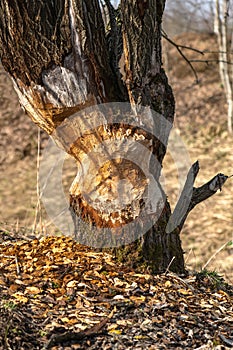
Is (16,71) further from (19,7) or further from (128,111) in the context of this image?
(128,111)

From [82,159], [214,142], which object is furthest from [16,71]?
[214,142]

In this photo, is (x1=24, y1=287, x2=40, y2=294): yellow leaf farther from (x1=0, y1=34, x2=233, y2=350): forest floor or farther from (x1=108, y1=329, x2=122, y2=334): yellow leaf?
(x1=108, y1=329, x2=122, y2=334): yellow leaf

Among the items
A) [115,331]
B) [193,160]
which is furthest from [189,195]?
[193,160]

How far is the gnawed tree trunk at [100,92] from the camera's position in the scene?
2738 mm

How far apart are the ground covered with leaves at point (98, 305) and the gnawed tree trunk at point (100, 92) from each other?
204mm

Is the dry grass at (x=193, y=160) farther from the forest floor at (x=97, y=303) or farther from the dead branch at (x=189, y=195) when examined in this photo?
the forest floor at (x=97, y=303)

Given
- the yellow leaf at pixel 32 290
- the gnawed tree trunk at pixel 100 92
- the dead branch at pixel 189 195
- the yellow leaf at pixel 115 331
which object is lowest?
the yellow leaf at pixel 115 331

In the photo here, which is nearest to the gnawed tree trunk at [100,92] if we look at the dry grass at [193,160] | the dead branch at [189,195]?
the dead branch at [189,195]

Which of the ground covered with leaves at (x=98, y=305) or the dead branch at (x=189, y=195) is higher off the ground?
the dead branch at (x=189, y=195)

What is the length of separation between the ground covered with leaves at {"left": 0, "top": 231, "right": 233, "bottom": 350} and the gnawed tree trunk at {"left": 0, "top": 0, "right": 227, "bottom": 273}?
0.67ft

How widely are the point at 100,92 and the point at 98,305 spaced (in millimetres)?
1181

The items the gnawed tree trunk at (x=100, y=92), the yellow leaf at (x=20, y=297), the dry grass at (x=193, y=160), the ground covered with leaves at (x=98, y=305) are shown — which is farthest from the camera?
the dry grass at (x=193, y=160)

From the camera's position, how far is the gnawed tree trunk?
8.98ft

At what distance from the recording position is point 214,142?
10.2m
